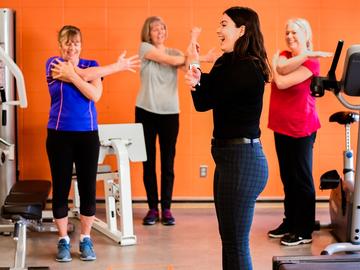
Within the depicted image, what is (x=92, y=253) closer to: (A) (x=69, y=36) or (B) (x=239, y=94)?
(A) (x=69, y=36)

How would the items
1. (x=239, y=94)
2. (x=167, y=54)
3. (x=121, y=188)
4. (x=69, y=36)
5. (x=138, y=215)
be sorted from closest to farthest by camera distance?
(x=239, y=94) → (x=69, y=36) → (x=121, y=188) → (x=167, y=54) → (x=138, y=215)

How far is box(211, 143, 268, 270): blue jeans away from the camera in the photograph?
2881 mm

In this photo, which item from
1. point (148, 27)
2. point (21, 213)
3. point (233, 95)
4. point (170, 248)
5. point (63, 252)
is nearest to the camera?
point (233, 95)

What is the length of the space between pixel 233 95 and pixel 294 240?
208 centimetres

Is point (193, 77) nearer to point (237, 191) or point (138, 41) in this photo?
point (237, 191)

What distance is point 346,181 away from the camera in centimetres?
462

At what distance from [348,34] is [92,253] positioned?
309 cm

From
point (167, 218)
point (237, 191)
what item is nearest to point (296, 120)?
point (167, 218)

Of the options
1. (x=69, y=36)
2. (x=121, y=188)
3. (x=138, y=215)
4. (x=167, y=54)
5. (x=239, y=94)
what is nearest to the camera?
(x=239, y=94)

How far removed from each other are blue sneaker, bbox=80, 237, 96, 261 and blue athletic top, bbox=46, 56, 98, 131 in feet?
2.58

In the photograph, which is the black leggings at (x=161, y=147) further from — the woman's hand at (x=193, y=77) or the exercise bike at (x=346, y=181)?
the woman's hand at (x=193, y=77)

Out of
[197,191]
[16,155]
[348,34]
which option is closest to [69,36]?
[16,155]

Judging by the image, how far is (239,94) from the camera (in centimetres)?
280

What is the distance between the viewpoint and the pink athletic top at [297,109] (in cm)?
440
